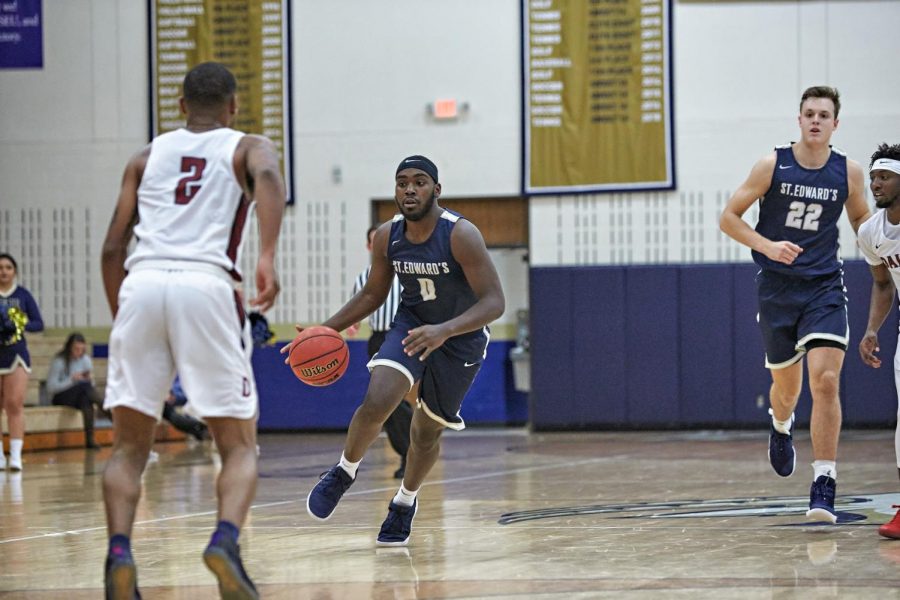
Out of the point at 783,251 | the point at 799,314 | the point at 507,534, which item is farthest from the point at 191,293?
the point at 799,314

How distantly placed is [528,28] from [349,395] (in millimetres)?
5281

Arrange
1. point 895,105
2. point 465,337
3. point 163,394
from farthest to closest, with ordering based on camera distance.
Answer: point 895,105 < point 465,337 < point 163,394

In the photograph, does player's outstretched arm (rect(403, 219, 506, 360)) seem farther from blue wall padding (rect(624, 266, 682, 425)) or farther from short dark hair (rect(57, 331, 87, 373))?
blue wall padding (rect(624, 266, 682, 425))

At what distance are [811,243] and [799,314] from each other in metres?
0.37

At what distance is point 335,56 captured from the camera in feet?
52.3

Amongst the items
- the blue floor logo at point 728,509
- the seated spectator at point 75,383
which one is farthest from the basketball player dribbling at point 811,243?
the seated spectator at point 75,383

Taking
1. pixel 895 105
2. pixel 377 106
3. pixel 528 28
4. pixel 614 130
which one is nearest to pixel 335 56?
pixel 377 106

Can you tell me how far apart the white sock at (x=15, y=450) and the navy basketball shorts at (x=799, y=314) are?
6.98m

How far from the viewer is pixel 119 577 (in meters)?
3.71

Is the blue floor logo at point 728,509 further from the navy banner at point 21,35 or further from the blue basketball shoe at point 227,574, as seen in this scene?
the navy banner at point 21,35

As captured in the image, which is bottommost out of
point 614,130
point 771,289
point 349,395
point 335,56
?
point 349,395

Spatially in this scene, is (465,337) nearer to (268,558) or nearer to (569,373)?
(268,558)

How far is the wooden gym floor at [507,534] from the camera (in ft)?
14.8

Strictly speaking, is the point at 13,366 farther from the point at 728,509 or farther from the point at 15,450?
the point at 728,509
